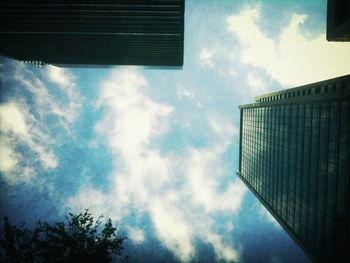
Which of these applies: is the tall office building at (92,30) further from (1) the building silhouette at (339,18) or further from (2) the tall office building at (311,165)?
(2) the tall office building at (311,165)

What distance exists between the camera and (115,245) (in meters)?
30.0

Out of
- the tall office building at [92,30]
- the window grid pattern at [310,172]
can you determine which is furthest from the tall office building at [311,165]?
the tall office building at [92,30]

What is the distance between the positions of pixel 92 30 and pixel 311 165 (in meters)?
45.0

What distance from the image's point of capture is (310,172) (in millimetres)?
52031

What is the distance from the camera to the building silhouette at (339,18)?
47.0 metres

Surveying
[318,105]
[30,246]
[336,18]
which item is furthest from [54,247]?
[336,18]

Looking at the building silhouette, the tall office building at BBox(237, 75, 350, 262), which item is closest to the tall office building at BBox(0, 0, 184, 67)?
the building silhouette

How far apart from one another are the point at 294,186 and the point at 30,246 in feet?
164

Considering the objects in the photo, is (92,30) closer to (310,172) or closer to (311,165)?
(311,165)

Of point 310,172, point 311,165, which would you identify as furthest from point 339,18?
point 310,172

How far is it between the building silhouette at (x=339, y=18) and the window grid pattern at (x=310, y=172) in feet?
39.6

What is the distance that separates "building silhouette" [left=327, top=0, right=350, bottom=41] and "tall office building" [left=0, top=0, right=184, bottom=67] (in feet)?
84.7

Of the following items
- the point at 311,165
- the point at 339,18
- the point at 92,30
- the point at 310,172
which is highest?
the point at 339,18

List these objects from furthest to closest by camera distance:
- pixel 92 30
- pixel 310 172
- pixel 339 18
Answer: pixel 310 172 → pixel 92 30 → pixel 339 18
